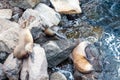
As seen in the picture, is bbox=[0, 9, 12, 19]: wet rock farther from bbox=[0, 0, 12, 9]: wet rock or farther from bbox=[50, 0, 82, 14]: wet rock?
A: bbox=[50, 0, 82, 14]: wet rock

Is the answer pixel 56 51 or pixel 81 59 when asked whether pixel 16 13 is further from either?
pixel 81 59

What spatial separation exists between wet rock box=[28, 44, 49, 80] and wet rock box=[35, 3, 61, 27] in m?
1.47

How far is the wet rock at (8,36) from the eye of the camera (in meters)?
7.16

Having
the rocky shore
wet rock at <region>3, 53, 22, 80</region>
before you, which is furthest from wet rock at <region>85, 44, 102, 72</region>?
wet rock at <region>3, 53, 22, 80</region>

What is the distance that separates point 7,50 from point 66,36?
159 centimetres

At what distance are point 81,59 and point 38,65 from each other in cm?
107

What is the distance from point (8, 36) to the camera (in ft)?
23.8

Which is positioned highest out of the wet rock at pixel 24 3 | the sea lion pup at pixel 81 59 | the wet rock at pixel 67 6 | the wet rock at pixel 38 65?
the wet rock at pixel 24 3

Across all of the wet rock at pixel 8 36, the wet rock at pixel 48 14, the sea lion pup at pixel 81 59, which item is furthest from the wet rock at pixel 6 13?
the sea lion pup at pixel 81 59

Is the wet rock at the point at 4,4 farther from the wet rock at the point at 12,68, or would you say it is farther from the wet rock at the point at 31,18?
the wet rock at the point at 12,68

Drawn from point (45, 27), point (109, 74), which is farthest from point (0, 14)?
point (109, 74)

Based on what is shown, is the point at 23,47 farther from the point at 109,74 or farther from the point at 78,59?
the point at 109,74

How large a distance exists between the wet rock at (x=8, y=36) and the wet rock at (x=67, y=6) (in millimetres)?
1598

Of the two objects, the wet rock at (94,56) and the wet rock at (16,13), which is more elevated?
the wet rock at (16,13)
